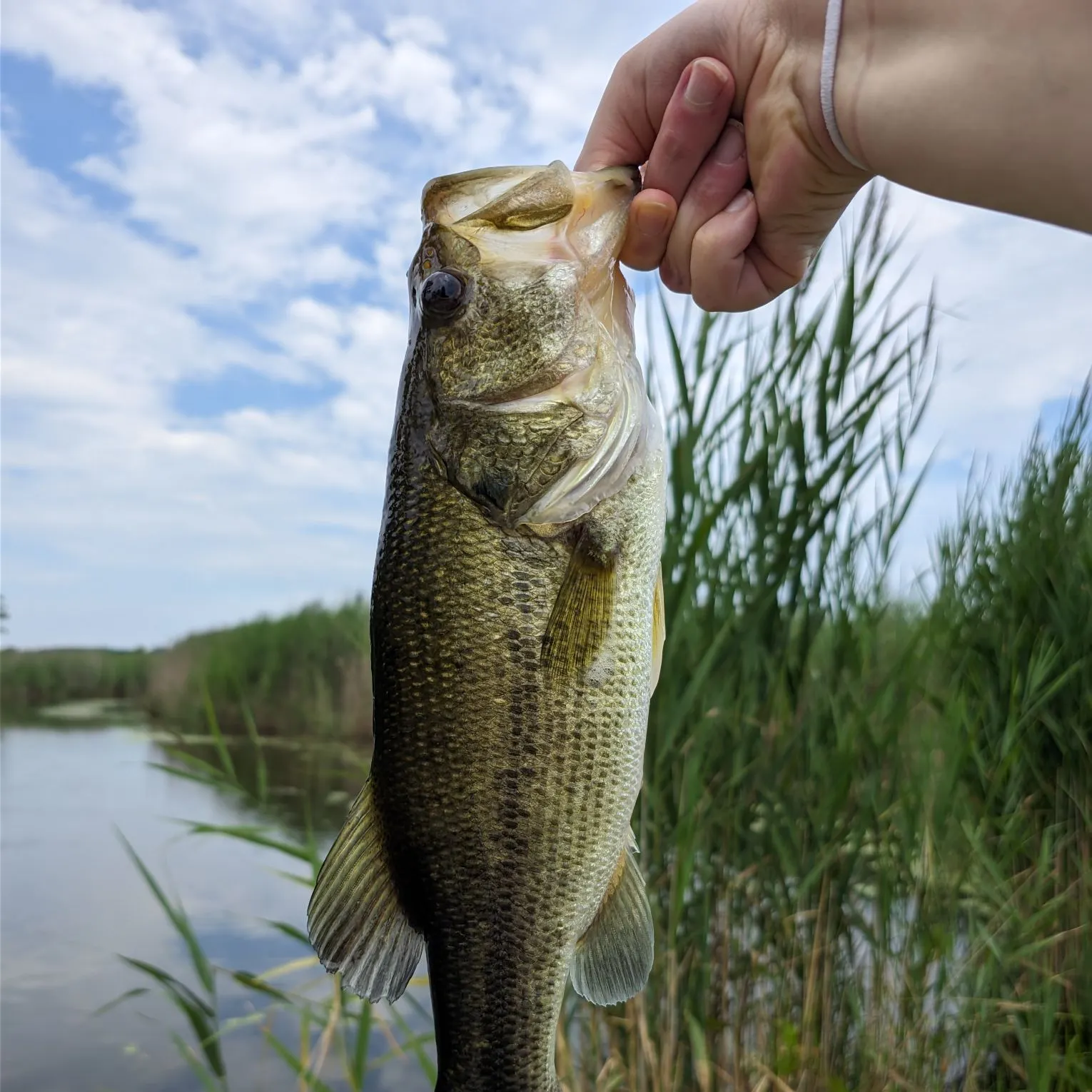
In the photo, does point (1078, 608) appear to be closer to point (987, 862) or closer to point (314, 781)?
point (987, 862)

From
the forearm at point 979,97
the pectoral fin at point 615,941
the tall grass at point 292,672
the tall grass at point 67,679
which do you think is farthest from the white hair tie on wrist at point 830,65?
the tall grass at point 67,679

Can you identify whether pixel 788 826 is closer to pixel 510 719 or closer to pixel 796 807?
pixel 796 807

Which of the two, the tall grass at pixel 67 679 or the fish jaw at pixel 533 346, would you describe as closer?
the fish jaw at pixel 533 346

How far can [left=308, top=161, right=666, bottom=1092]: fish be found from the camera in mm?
1383

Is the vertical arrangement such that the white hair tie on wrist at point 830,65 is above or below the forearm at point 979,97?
above

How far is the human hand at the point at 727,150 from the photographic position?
1634mm

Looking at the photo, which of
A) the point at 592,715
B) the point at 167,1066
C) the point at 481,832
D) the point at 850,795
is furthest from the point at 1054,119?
the point at 167,1066

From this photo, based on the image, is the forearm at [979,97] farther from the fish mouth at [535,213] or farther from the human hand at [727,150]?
the fish mouth at [535,213]

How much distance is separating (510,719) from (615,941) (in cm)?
41

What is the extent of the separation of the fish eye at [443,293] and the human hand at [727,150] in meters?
0.34

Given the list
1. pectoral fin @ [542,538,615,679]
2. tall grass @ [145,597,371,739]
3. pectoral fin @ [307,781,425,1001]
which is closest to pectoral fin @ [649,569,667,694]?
pectoral fin @ [542,538,615,679]

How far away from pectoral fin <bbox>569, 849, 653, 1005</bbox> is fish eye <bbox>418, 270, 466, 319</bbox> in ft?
3.02

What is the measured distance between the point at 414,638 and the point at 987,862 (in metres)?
2.81

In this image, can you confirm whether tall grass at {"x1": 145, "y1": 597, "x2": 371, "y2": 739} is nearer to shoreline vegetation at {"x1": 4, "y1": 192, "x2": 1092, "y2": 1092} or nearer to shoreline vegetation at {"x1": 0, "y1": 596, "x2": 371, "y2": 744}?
shoreline vegetation at {"x1": 0, "y1": 596, "x2": 371, "y2": 744}
